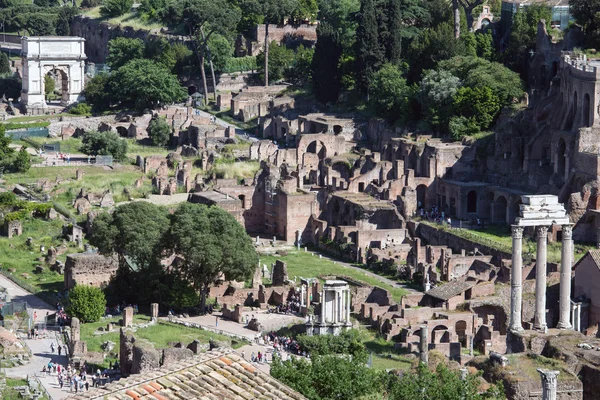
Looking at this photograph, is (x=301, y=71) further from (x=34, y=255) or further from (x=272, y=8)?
(x=34, y=255)

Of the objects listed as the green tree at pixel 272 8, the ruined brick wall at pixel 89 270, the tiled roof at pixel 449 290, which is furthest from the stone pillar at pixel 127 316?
the green tree at pixel 272 8

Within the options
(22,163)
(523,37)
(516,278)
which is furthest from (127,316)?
(523,37)

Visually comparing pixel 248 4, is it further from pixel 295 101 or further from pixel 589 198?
pixel 589 198

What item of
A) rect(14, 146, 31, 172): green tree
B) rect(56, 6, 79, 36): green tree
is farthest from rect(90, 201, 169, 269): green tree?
rect(56, 6, 79, 36): green tree

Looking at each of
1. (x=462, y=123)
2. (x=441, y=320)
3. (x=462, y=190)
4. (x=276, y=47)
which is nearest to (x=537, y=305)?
(x=441, y=320)

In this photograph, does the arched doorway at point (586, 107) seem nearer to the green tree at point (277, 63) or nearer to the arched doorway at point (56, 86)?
the green tree at point (277, 63)

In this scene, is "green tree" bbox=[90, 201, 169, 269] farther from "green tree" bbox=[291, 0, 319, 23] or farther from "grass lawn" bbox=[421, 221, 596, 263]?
"green tree" bbox=[291, 0, 319, 23]
